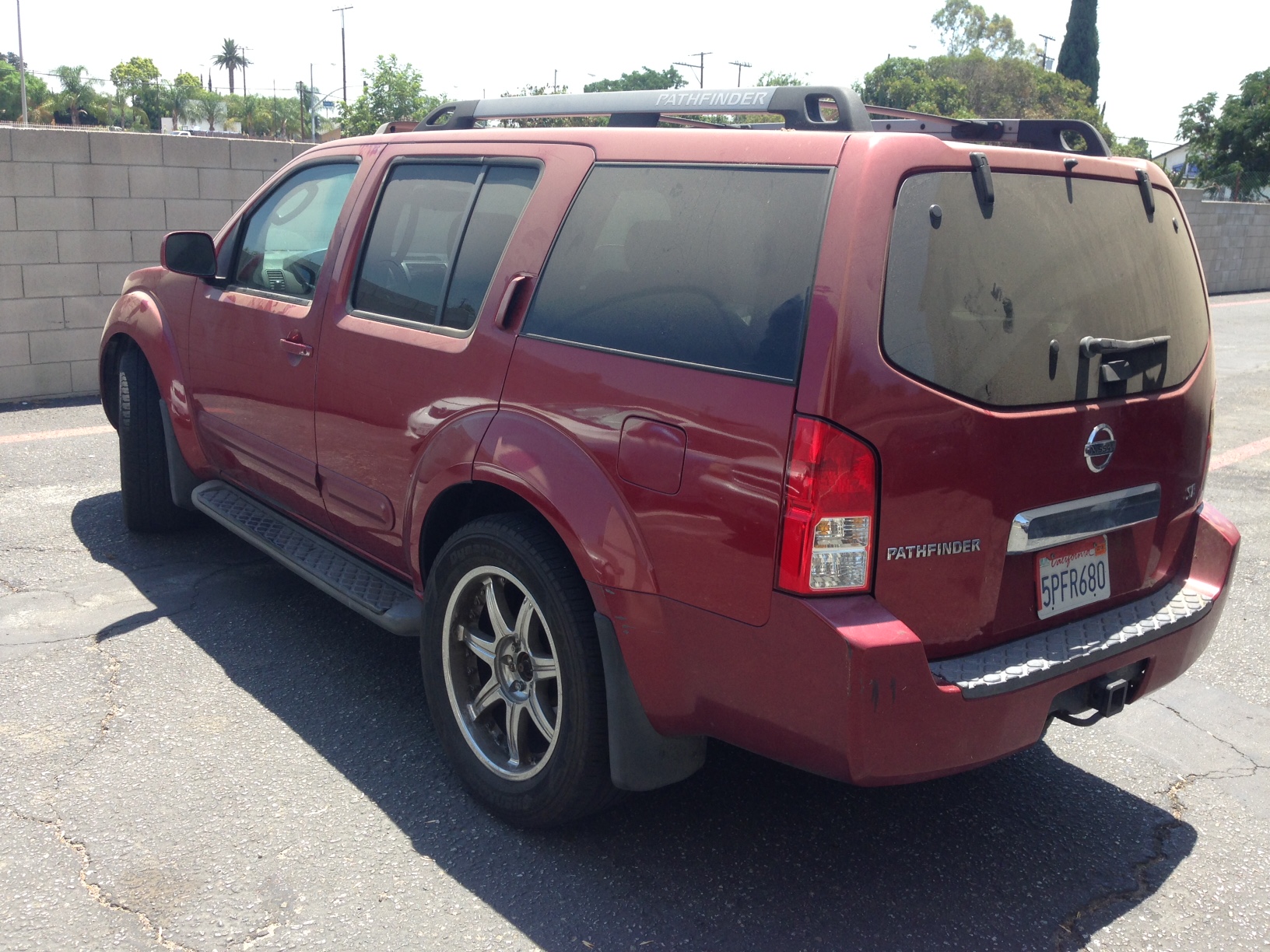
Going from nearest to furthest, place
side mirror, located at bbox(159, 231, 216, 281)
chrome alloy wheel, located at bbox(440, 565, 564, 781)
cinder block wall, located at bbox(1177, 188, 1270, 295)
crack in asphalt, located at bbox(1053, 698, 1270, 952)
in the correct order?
crack in asphalt, located at bbox(1053, 698, 1270, 952)
chrome alloy wheel, located at bbox(440, 565, 564, 781)
side mirror, located at bbox(159, 231, 216, 281)
cinder block wall, located at bbox(1177, 188, 1270, 295)

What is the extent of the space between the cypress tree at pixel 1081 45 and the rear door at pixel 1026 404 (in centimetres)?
7343

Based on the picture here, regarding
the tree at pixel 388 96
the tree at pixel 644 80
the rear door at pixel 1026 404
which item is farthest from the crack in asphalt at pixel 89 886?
the tree at pixel 644 80

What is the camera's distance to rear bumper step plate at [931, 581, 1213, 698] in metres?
2.53

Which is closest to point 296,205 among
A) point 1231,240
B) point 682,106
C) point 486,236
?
point 486,236

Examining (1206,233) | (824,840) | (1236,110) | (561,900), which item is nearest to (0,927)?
(561,900)

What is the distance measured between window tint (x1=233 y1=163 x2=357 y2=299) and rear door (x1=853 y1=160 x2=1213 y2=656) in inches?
92.0

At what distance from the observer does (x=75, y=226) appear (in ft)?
27.8

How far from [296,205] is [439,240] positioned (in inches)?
44.7

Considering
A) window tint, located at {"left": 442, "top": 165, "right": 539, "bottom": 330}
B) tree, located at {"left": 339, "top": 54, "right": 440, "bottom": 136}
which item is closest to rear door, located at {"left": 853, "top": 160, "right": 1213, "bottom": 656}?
window tint, located at {"left": 442, "top": 165, "right": 539, "bottom": 330}

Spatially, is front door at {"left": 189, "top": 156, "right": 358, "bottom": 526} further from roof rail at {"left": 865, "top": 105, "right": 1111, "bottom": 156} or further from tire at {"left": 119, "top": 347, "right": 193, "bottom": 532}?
roof rail at {"left": 865, "top": 105, "right": 1111, "bottom": 156}

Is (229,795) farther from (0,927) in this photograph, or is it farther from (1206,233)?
(1206,233)

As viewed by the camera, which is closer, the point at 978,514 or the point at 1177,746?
the point at 978,514

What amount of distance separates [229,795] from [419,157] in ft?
6.82

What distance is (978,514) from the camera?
254cm
